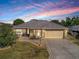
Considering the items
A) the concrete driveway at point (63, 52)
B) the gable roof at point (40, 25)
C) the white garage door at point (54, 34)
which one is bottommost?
the concrete driveway at point (63, 52)

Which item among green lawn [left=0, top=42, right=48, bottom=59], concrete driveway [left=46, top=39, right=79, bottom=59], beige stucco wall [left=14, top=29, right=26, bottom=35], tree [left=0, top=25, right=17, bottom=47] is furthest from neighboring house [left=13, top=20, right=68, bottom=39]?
green lawn [left=0, top=42, right=48, bottom=59]

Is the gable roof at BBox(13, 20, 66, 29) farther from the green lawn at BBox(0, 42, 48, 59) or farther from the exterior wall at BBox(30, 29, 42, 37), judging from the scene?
the green lawn at BBox(0, 42, 48, 59)

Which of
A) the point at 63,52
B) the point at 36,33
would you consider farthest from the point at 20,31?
the point at 63,52

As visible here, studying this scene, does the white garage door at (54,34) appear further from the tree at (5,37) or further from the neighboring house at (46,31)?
→ the tree at (5,37)

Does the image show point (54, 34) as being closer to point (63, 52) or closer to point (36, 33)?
point (36, 33)

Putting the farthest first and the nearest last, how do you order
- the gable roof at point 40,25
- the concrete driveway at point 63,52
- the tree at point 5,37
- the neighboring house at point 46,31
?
the gable roof at point 40,25, the neighboring house at point 46,31, the tree at point 5,37, the concrete driveway at point 63,52

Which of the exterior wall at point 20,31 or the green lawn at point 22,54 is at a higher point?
the exterior wall at point 20,31

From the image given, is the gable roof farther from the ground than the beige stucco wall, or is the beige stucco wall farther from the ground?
the gable roof

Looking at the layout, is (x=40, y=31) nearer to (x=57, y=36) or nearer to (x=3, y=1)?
(x=57, y=36)

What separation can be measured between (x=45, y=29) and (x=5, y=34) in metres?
15.0

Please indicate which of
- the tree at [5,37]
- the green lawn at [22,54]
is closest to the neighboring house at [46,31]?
the tree at [5,37]

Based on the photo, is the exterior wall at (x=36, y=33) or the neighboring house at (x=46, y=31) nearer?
the neighboring house at (x=46, y=31)

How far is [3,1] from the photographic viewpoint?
25547 millimetres

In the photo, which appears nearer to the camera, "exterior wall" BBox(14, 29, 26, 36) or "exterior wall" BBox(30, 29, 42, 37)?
"exterior wall" BBox(30, 29, 42, 37)
